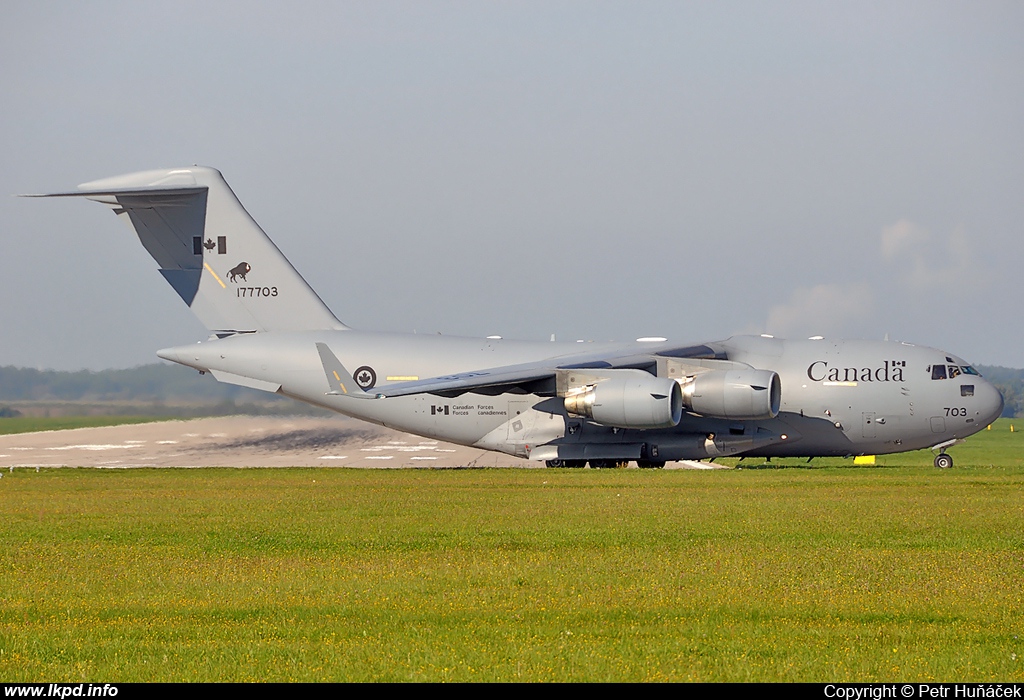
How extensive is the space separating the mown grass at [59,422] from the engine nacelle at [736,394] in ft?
56.0

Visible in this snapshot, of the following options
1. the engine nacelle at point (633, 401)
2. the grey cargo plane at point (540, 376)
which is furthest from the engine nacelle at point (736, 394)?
the engine nacelle at point (633, 401)

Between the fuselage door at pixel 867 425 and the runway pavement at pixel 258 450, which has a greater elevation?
the fuselage door at pixel 867 425

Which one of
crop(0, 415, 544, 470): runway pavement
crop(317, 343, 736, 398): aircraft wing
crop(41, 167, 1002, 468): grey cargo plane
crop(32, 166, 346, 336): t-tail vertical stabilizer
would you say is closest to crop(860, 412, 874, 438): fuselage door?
crop(41, 167, 1002, 468): grey cargo plane

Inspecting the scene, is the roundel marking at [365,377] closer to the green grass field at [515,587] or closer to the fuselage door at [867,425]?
the green grass field at [515,587]

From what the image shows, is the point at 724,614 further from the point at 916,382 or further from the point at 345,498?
the point at 916,382

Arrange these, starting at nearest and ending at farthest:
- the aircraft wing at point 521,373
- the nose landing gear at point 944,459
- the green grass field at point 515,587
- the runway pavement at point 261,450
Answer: the green grass field at point 515,587 < the aircraft wing at point 521,373 < the nose landing gear at point 944,459 < the runway pavement at point 261,450

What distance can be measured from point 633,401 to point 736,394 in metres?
2.12

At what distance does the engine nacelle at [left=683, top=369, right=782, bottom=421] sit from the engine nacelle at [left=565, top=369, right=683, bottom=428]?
51 cm

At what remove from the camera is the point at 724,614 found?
8.82 meters

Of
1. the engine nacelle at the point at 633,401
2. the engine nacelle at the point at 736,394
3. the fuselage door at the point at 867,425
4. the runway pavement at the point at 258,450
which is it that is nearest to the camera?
the engine nacelle at the point at 633,401

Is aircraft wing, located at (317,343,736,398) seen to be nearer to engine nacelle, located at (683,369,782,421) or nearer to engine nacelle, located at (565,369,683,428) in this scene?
engine nacelle, located at (565,369,683,428)

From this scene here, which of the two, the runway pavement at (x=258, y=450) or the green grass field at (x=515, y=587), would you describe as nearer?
the green grass field at (x=515, y=587)

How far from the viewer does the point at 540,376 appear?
2456 cm

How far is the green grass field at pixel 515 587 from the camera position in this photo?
288 inches
